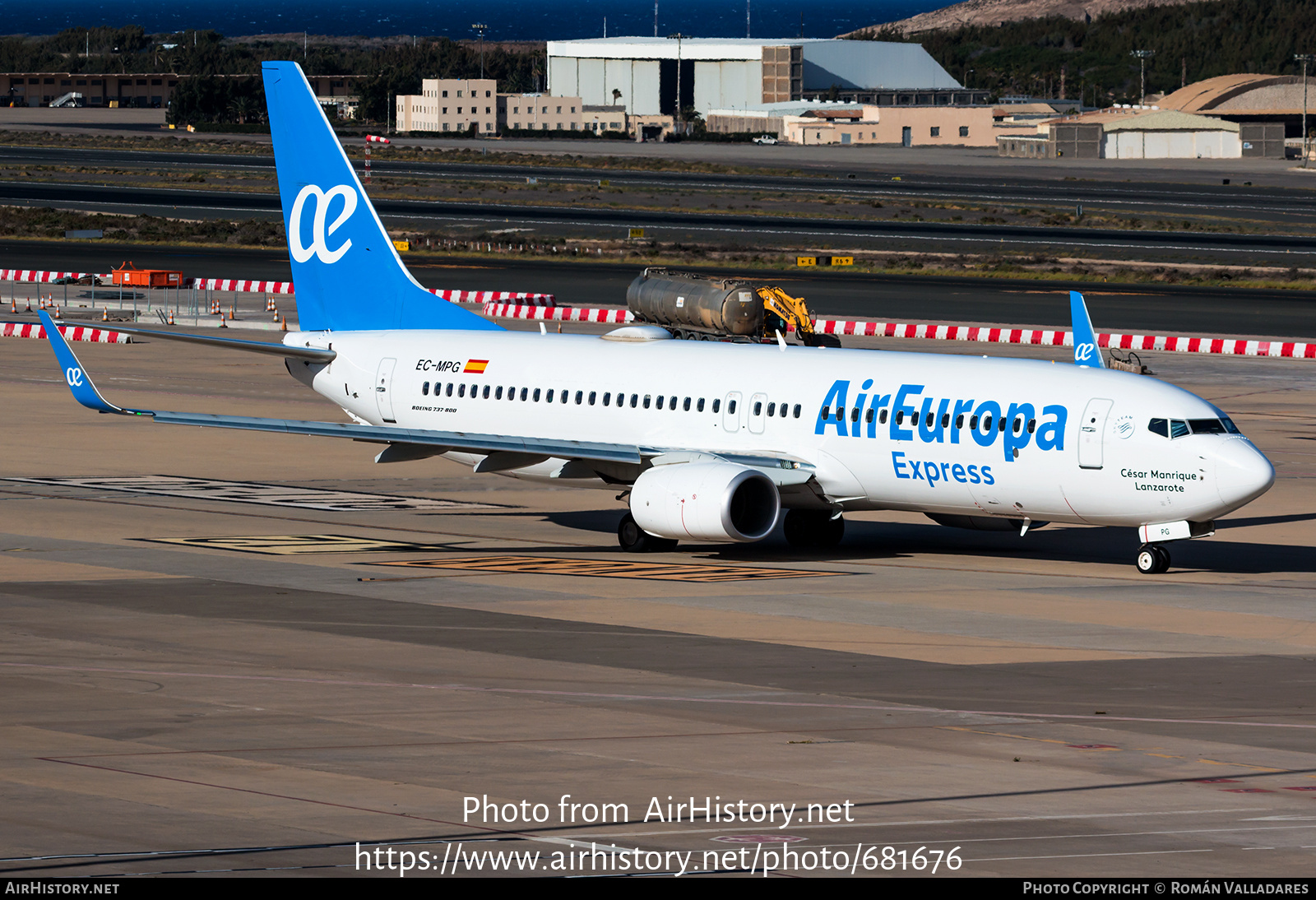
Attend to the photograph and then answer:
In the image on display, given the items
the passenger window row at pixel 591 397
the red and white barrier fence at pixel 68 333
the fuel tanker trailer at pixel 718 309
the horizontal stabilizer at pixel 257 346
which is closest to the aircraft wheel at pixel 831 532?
the passenger window row at pixel 591 397

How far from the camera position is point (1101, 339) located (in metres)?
78.4

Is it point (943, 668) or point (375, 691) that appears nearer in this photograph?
point (375, 691)

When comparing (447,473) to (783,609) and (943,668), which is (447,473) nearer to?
(783,609)

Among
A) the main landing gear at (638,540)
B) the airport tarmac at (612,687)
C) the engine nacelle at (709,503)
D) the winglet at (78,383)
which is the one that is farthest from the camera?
the main landing gear at (638,540)

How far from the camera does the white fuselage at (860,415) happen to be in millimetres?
36062

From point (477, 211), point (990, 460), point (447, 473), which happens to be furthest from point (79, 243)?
point (990, 460)

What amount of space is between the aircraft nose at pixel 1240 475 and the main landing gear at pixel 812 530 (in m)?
8.36

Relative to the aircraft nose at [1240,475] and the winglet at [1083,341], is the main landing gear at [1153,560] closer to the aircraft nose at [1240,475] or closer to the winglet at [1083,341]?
the aircraft nose at [1240,475]

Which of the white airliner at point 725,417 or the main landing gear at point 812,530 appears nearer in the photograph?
the white airliner at point 725,417

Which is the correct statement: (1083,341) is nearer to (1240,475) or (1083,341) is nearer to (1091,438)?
(1091,438)

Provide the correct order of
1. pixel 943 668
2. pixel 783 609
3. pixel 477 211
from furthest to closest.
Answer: pixel 477 211 → pixel 783 609 → pixel 943 668

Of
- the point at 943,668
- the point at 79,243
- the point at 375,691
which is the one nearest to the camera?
the point at 375,691
